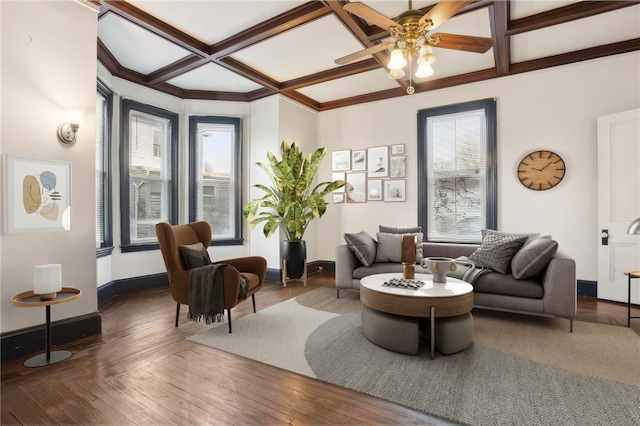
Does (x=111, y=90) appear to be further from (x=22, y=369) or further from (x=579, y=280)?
(x=579, y=280)

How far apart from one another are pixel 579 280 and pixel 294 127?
486cm

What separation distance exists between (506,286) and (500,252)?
40 cm

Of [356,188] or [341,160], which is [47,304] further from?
[341,160]

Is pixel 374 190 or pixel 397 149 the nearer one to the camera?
pixel 397 149

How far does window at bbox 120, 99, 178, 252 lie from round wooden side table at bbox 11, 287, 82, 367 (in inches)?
88.9

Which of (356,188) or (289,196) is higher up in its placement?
(356,188)

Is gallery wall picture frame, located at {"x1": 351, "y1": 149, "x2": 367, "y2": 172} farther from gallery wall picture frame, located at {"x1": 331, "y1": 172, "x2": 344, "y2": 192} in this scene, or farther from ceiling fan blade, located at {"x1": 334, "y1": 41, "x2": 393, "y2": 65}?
ceiling fan blade, located at {"x1": 334, "y1": 41, "x2": 393, "y2": 65}

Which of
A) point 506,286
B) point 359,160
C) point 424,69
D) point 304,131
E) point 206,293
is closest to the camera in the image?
point 424,69

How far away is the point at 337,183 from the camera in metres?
5.41

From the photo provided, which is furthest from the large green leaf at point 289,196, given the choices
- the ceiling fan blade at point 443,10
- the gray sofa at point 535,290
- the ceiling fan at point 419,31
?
the ceiling fan blade at point 443,10

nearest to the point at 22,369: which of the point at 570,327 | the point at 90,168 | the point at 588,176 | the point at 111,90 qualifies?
the point at 90,168

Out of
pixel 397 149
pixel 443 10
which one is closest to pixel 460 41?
pixel 443 10

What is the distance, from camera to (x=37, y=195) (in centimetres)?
275

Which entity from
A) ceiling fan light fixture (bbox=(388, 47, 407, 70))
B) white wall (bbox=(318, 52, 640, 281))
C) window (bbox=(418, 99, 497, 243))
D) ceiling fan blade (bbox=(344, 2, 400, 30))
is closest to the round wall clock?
white wall (bbox=(318, 52, 640, 281))
